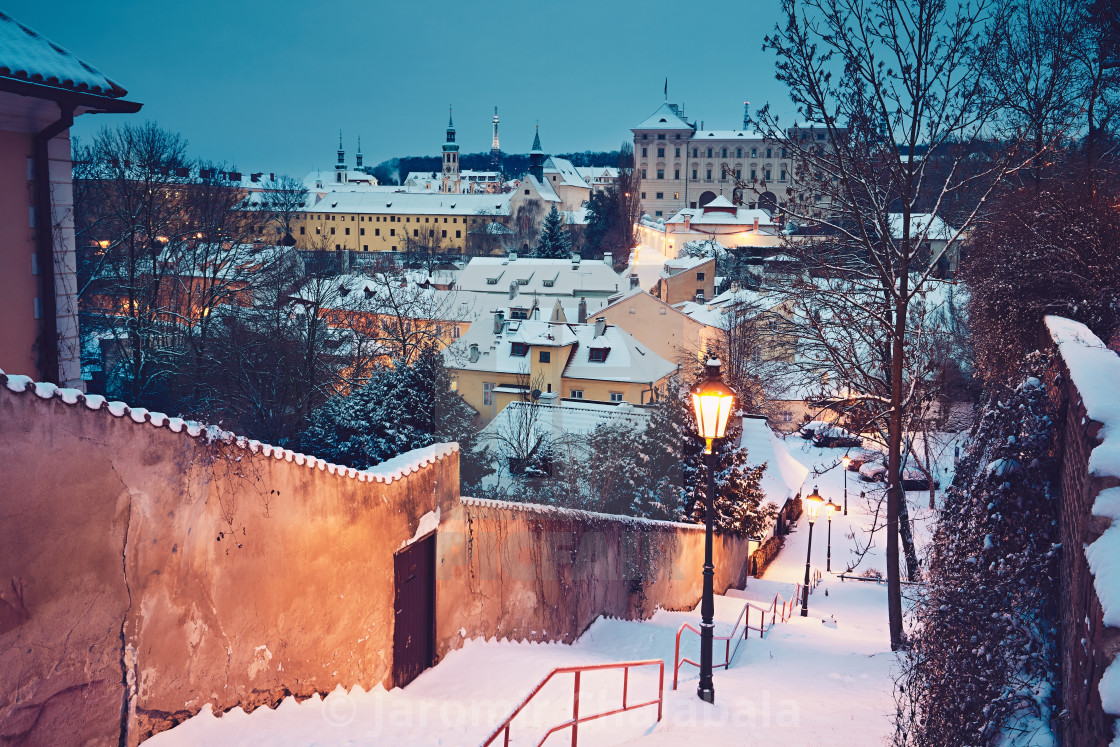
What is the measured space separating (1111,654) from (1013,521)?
3.05 m

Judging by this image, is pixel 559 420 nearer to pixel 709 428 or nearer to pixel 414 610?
pixel 414 610

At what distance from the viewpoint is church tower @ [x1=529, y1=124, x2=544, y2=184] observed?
117 m

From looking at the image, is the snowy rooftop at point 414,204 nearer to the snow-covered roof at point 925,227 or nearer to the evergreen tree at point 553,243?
the evergreen tree at point 553,243

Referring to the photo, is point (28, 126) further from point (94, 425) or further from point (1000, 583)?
point (1000, 583)

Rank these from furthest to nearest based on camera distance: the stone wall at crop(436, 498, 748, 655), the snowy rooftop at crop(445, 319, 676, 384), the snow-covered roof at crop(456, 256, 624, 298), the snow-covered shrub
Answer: the snow-covered roof at crop(456, 256, 624, 298) → the snowy rooftop at crop(445, 319, 676, 384) → the stone wall at crop(436, 498, 748, 655) → the snow-covered shrub

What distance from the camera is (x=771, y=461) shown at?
89.3ft

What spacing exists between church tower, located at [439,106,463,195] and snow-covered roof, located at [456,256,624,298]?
7921 centimetres

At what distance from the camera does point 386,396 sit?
74.6 feet

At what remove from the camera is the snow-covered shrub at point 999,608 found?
Answer: 16.5 feet

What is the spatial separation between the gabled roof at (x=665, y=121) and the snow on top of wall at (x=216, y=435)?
107351 millimetres

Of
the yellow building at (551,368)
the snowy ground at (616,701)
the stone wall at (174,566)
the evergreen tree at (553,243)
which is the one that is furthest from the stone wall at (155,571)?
the evergreen tree at (553,243)

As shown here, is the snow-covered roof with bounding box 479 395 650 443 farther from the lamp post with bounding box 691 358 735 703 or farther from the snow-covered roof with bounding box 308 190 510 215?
the snow-covered roof with bounding box 308 190 510 215

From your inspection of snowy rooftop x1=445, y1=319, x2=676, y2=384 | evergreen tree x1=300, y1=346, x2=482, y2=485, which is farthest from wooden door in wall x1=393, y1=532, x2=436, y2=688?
snowy rooftop x1=445, y1=319, x2=676, y2=384

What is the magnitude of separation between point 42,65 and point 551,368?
101 ft
